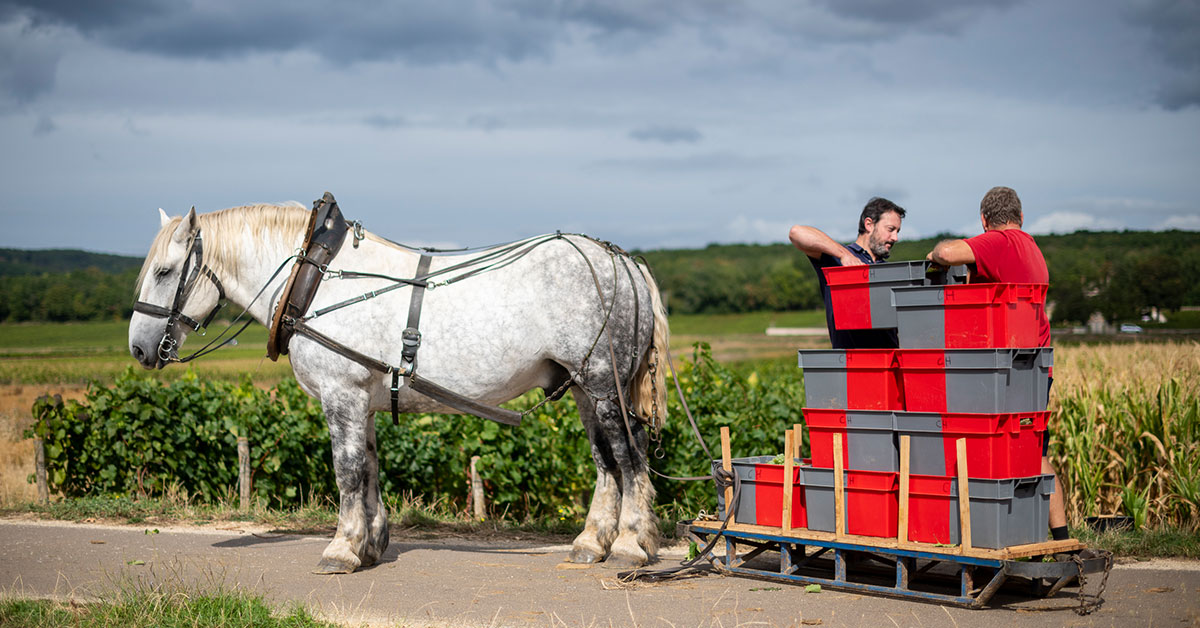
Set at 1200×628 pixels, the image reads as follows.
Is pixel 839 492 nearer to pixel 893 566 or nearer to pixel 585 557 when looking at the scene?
pixel 893 566

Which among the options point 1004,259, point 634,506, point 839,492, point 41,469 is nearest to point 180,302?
point 634,506

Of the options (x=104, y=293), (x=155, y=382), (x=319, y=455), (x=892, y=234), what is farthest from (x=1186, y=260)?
(x=104, y=293)

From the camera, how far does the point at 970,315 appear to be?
185 inches

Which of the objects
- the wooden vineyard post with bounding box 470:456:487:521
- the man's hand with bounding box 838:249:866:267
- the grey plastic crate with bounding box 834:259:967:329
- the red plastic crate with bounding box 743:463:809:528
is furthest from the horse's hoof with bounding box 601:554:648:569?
the wooden vineyard post with bounding box 470:456:487:521

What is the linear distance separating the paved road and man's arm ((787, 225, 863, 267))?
6.55 feet

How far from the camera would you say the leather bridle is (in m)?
6.27

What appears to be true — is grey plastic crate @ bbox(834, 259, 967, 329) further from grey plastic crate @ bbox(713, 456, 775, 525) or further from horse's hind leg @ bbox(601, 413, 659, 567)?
horse's hind leg @ bbox(601, 413, 659, 567)

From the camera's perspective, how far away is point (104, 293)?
26891 millimetres

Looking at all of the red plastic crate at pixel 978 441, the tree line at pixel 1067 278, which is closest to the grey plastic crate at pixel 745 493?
the red plastic crate at pixel 978 441

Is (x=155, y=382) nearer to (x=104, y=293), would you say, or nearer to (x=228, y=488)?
(x=228, y=488)

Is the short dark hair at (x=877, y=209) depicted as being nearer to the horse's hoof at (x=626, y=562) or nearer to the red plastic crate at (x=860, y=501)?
the red plastic crate at (x=860, y=501)

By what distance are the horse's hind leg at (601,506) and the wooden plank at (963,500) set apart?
243 centimetres

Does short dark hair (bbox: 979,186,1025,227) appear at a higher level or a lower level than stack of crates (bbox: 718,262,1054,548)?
higher

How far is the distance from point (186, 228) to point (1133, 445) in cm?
792
